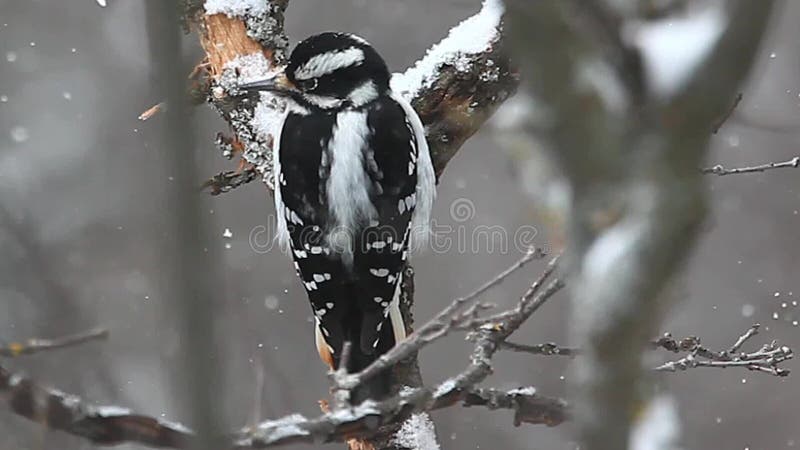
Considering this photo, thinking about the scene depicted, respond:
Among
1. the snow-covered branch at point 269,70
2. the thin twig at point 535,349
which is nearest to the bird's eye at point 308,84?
the snow-covered branch at point 269,70

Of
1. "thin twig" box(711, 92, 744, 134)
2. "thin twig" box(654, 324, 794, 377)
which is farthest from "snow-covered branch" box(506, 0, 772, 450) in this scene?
"thin twig" box(654, 324, 794, 377)

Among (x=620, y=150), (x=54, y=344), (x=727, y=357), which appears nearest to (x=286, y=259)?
(x=727, y=357)

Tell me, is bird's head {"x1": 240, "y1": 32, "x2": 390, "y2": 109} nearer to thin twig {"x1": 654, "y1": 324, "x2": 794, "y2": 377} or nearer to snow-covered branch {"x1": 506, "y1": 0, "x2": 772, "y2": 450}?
thin twig {"x1": 654, "y1": 324, "x2": 794, "y2": 377}

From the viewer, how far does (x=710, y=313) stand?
739 cm

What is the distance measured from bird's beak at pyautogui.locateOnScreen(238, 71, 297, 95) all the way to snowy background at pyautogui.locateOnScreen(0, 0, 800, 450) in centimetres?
264

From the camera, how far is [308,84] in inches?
148

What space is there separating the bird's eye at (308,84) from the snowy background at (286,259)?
2.60 meters

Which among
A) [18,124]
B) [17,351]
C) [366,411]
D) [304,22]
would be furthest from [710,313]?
[17,351]

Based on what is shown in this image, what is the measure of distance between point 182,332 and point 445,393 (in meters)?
1.42

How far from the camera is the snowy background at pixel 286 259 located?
22.4 ft

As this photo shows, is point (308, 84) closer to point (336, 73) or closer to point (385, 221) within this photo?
point (336, 73)

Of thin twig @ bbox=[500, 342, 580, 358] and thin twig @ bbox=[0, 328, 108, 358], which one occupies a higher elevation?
thin twig @ bbox=[500, 342, 580, 358]

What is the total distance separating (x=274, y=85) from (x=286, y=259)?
3.72m

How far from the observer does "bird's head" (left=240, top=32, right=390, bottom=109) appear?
372 cm
